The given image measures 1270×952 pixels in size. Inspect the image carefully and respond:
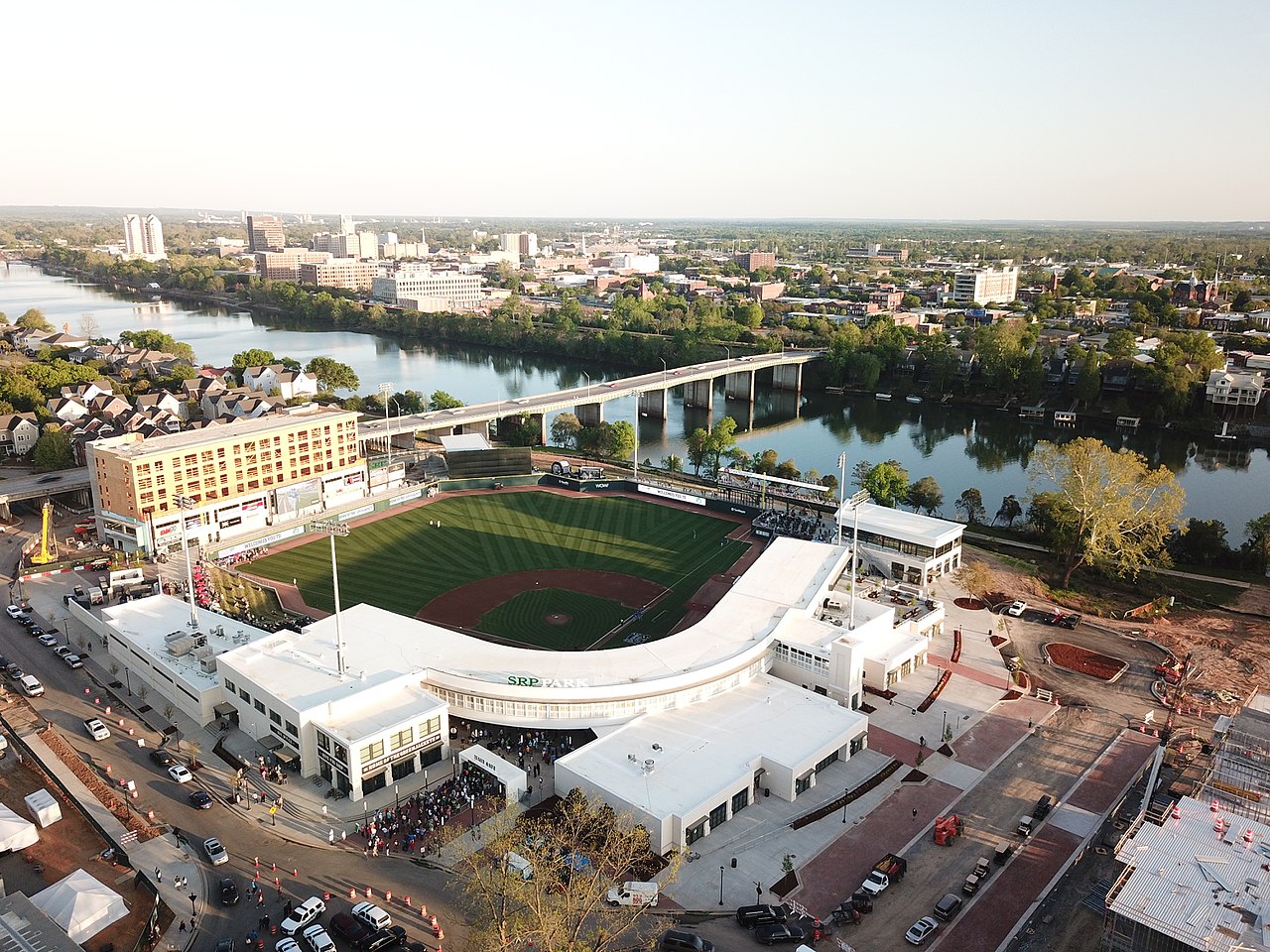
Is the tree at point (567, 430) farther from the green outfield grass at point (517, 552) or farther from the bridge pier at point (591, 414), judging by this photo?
the green outfield grass at point (517, 552)

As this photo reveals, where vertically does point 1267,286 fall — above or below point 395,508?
above

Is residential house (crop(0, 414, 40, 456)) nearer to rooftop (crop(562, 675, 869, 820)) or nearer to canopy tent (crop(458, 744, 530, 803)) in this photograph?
canopy tent (crop(458, 744, 530, 803))

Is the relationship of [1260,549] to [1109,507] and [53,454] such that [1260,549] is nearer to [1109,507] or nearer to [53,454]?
[1109,507]

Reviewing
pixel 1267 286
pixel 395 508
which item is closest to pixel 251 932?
pixel 395 508

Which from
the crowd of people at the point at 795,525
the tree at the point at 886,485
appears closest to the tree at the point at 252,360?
the crowd of people at the point at 795,525

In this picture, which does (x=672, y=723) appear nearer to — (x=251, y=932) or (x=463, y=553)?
(x=251, y=932)

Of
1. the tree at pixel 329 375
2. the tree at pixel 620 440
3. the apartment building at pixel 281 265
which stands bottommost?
the tree at pixel 620 440
